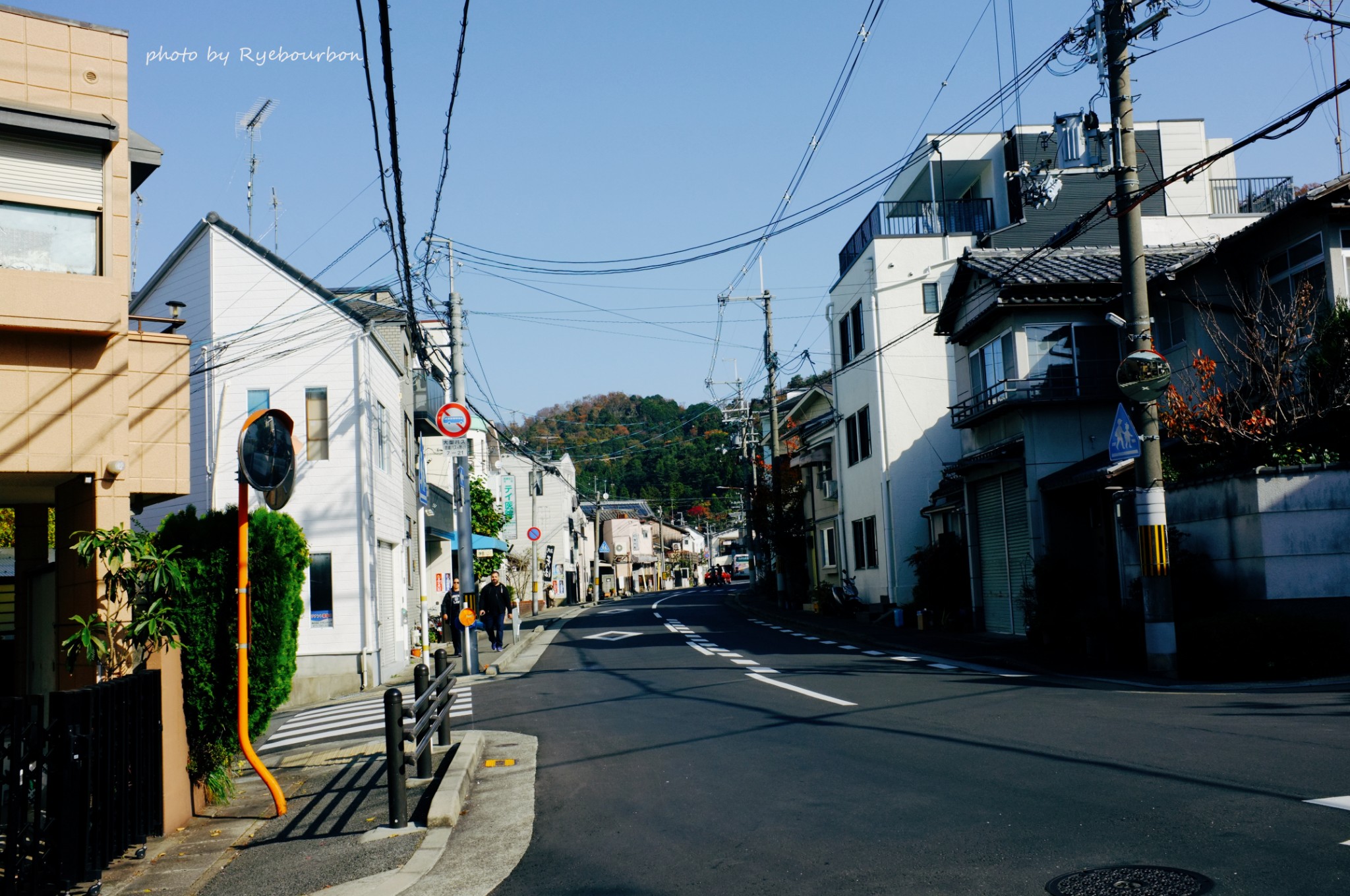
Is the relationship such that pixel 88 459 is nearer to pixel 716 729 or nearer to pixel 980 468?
pixel 716 729

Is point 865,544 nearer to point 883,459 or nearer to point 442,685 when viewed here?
point 883,459

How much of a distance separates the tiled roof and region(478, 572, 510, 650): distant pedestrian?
43.4 ft

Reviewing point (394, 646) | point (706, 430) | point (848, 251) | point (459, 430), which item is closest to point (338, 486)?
point (459, 430)

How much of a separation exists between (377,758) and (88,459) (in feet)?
14.1

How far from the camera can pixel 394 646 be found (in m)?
23.9

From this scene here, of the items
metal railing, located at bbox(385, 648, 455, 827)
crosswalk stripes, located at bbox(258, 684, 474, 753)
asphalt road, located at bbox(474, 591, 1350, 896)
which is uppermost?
metal railing, located at bbox(385, 648, 455, 827)

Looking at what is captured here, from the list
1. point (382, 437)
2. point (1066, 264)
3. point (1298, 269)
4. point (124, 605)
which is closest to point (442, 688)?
point (124, 605)

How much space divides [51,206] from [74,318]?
41.2 inches

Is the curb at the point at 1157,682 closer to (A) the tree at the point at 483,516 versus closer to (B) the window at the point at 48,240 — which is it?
(B) the window at the point at 48,240

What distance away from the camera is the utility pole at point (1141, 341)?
47.6 feet

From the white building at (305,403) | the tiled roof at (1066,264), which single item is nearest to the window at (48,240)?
the white building at (305,403)

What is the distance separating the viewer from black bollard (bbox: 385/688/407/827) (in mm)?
7449

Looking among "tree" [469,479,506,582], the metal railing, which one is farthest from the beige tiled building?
"tree" [469,479,506,582]

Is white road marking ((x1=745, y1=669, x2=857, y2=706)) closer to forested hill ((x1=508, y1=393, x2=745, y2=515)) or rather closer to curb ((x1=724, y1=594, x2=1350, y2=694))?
curb ((x1=724, y1=594, x2=1350, y2=694))
